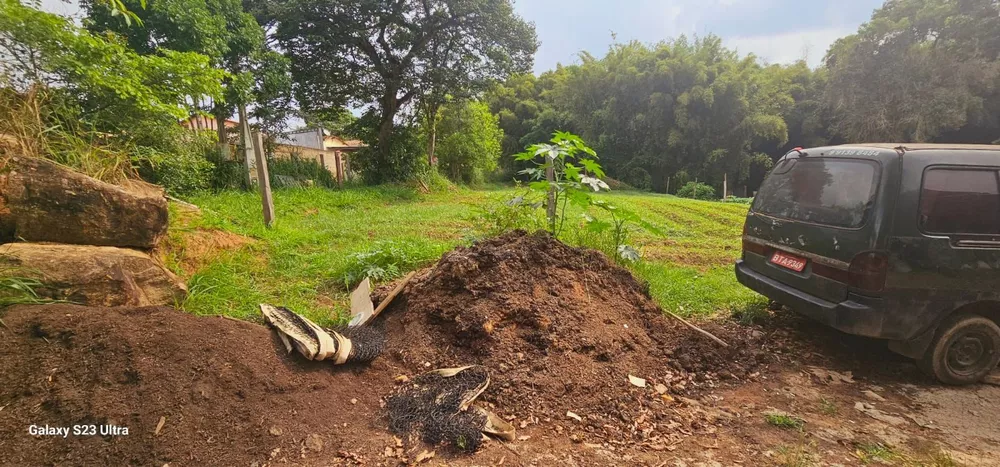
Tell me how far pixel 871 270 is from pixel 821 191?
728 millimetres

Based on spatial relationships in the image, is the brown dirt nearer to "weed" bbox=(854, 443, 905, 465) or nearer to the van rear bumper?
"weed" bbox=(854, 443, 905, 465)

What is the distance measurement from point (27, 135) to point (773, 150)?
104 ft

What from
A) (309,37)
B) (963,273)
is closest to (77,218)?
(963,273)

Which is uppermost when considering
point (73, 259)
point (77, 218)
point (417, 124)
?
point (417, 124)

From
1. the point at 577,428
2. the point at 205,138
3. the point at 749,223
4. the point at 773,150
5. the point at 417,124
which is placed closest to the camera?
the point at 577,428

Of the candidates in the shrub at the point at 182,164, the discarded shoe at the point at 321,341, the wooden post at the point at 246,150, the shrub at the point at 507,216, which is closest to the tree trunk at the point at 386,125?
the wooden post at the point at 246,150

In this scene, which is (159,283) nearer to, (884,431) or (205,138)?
(884,431)

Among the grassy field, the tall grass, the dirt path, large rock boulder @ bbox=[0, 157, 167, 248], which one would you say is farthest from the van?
the tall grass

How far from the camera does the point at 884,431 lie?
2.44 metres

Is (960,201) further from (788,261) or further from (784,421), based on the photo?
(784,421)

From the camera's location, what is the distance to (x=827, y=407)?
2.69 m

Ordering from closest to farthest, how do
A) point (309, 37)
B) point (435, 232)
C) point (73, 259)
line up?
point (73, 259) < point (435, 232) < point (309, 37)

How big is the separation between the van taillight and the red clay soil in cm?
89

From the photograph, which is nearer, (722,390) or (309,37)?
(722,390)
